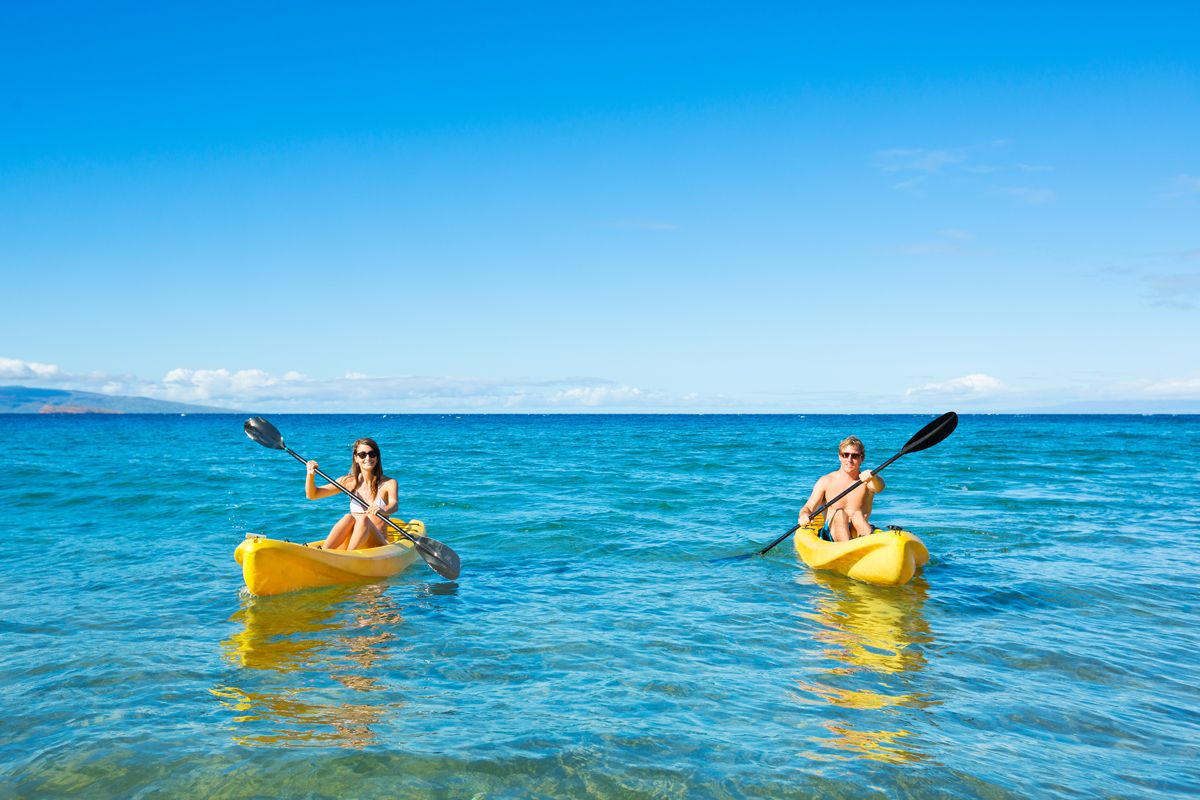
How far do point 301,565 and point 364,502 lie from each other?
137 cm

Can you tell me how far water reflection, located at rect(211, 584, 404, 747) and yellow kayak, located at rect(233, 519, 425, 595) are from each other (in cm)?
13

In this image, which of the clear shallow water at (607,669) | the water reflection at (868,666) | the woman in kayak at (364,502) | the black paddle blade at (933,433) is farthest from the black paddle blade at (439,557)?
the black paddle blade at (933,433)

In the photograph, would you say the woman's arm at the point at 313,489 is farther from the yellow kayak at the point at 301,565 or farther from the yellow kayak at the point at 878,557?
the yellow kayak at the point at 878,557

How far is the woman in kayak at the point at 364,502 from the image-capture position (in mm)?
8984

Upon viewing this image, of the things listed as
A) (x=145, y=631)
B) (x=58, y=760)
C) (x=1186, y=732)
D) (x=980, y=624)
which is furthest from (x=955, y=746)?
(x=145, y=631)

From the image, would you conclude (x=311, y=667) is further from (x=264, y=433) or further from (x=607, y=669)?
(x=264, y=433)

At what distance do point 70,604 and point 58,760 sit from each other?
4.03m

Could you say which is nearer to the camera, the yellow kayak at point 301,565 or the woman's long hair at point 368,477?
the yellow kayak at point 301,565

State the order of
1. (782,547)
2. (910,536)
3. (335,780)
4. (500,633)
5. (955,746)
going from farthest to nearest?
(782,547) < (910,536) < (500,633) < (955,746) < (335,780)

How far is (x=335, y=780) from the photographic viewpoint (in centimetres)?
405

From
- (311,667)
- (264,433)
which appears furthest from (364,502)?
(311,667)

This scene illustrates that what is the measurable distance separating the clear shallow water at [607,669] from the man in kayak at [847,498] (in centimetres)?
63

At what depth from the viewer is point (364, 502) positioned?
29.9ft

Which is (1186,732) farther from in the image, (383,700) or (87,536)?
(87,536)
